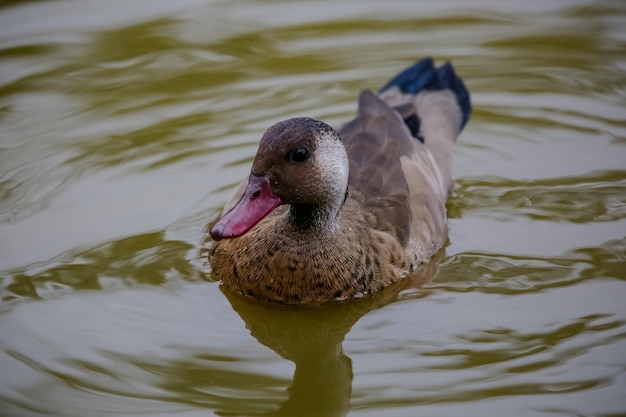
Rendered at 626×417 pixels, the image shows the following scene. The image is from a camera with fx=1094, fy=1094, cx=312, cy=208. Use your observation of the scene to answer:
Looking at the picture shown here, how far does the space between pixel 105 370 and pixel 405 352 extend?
5.80 feet

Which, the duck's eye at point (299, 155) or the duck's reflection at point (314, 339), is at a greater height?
the duck's eye at point (299, 155)

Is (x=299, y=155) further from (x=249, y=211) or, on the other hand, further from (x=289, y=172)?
(x=249, y=211)

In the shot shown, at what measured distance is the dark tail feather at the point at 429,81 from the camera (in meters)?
9.34

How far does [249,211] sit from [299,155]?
0.46m

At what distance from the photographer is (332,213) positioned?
7164 mm

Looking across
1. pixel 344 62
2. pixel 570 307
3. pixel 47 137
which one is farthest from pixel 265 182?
pixel 344 62

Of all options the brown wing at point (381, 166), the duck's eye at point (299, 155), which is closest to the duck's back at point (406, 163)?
the brown wing at point (381, 166)

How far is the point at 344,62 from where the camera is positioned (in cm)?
1070

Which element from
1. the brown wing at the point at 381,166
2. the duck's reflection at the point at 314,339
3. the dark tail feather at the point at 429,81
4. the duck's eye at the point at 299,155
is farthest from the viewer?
the dark tail feather at the point at 429,81

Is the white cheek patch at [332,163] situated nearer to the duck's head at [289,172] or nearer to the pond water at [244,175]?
the duck's head at [289,172]

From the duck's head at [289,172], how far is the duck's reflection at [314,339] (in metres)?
0.70

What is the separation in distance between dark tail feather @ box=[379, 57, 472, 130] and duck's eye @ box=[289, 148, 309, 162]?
2777mm

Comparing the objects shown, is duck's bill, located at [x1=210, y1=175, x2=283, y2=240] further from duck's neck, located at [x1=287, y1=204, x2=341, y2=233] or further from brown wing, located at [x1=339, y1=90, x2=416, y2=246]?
brown wing, located at [x1=339, y1=90, x2=416, y2=246]

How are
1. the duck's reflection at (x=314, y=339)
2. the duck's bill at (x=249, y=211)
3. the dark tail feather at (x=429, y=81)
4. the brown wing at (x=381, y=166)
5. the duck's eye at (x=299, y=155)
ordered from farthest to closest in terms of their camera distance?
the dark tail feather at (x=429, y=81)
the brown wing at (x=381, y=166)
the duck's eye at (x=299, y=155)
the duck's bill at (x=249, y=211)
the duck's reflection at (x=314, y=339)
